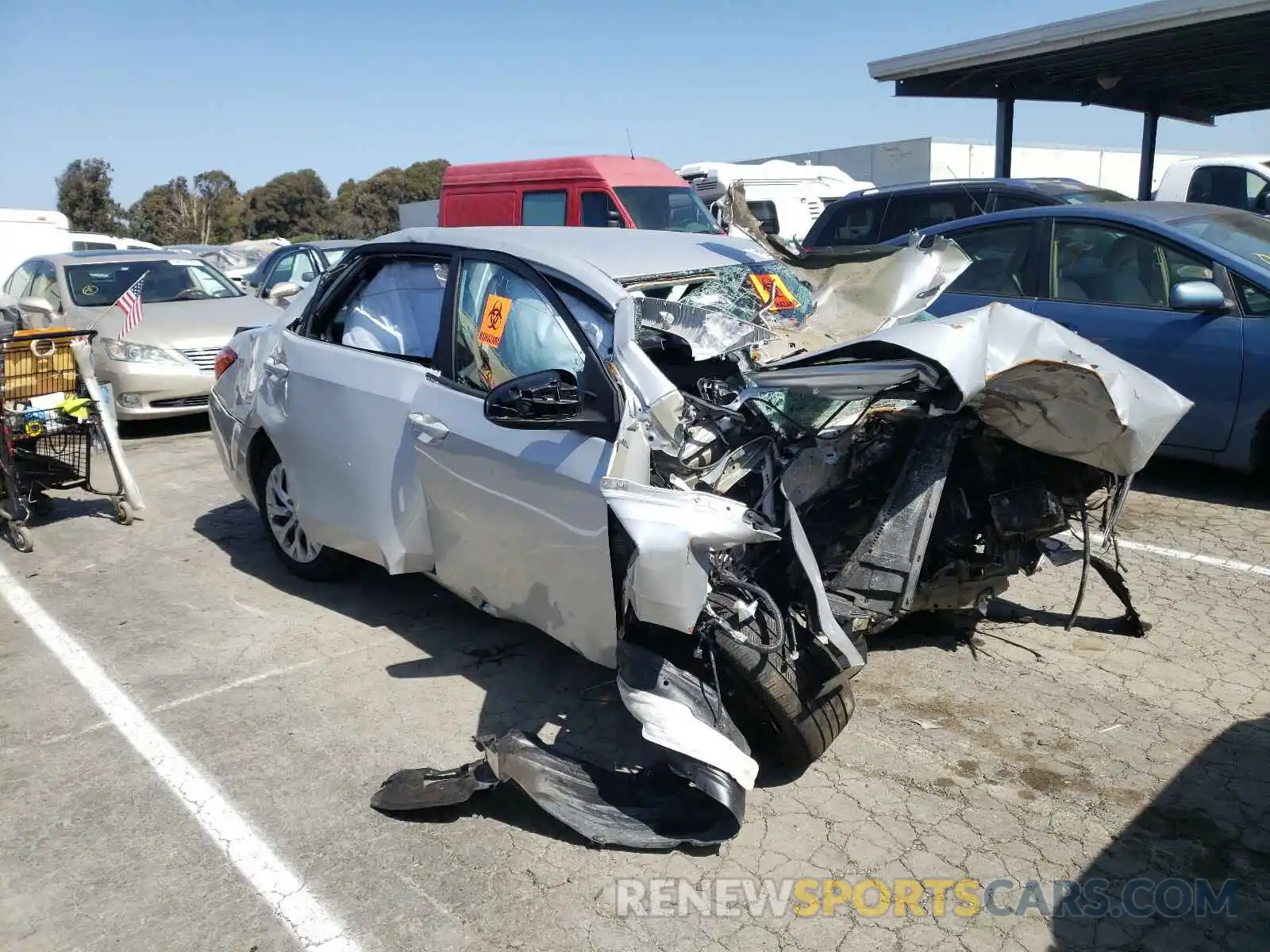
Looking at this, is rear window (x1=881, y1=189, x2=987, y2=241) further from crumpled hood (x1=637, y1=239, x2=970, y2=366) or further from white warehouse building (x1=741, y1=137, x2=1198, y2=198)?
white warehouse building (x1=741, y1=137, x2=1198, y2=198)

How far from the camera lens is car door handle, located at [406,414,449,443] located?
417 centimetres

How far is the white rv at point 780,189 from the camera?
16.6 metres

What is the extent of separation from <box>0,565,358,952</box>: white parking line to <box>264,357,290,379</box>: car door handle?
161cm

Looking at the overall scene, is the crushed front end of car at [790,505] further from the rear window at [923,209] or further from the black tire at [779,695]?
the rear window at [923,209]

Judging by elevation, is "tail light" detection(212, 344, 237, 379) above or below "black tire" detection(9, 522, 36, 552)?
above

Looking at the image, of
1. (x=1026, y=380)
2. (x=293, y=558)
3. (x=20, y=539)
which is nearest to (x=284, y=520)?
(x=293, y=558)

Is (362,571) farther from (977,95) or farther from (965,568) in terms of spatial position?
Answer: (977,95)

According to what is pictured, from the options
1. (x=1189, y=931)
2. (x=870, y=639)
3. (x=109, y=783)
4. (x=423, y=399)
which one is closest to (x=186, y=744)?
(x=109, y=783)

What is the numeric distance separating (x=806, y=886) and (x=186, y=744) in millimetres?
2450

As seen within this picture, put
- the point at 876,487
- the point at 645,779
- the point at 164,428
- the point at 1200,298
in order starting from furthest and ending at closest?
the point at 164,428 → the point at 1200,298 → the point at 876,487 → the point at 645,779

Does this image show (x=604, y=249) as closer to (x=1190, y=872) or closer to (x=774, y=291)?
(x=774, y=291)

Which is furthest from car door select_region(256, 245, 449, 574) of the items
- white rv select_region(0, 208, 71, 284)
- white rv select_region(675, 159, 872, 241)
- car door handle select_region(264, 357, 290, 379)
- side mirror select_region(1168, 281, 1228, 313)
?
white rv select_region(0, 208, 71, 284)

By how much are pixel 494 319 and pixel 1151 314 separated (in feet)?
14.1

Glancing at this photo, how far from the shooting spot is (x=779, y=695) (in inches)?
132
